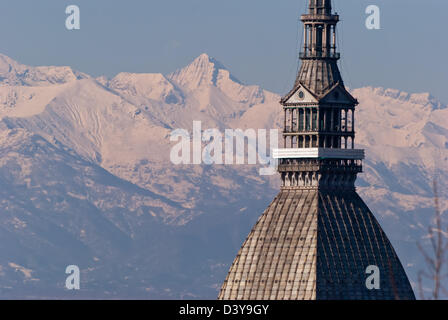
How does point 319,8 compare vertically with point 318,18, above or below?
above

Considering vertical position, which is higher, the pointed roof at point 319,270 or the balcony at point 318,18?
the balcony at point 318,18

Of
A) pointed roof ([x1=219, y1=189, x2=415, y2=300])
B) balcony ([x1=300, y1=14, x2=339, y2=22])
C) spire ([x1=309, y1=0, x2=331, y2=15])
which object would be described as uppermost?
spire ([x1=309, y1=0, x2=331, y2=15])

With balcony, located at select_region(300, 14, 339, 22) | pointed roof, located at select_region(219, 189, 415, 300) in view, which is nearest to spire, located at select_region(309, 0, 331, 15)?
balcony, located at select_region(300, 14, 339, 22)

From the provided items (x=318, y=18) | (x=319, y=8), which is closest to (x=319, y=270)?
(x=318, y=18)

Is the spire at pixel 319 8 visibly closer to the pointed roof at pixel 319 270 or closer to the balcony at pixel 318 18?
the balcony at pixel 318 18

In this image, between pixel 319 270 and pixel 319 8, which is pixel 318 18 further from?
pixel 319 270

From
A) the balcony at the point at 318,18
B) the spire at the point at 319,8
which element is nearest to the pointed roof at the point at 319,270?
the balcony at the point at 318,18

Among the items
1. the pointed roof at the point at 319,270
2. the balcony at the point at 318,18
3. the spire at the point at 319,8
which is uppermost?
the spire at the point at 319,8

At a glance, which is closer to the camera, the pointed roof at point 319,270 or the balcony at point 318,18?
the pointed roof at point 319,270

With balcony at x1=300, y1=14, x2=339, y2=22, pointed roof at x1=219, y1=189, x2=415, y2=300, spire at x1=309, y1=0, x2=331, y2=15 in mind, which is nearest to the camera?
pointed roof at x1=219, y1=189, x2=415, y2=300

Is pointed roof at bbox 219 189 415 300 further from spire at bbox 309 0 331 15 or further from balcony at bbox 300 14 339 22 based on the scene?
spire at bbox 309 0 331 15
